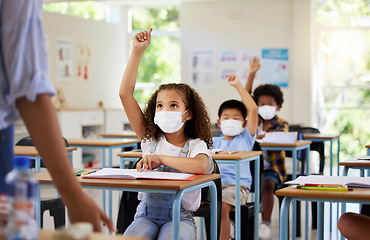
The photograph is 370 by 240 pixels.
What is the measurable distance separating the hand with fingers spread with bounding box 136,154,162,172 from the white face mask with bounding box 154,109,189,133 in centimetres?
24

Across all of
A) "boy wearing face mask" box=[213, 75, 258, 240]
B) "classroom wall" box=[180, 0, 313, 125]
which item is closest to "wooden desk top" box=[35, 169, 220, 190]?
"boy wearing face mask" box=[213, 75, 258, 240]

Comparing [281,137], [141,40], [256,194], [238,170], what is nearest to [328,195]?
[141,40]

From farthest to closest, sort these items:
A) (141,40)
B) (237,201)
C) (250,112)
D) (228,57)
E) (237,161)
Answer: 1. (228,57)
2. (250,112)
3. (237,201)
4. (237,161)
5. (141,40)

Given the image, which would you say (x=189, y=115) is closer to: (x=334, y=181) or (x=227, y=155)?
(x=227, y=155)

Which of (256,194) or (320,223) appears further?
(256,194)

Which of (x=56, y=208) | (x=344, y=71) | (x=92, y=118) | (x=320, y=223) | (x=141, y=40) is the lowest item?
(x=56, y=208)

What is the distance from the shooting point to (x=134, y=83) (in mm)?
2594

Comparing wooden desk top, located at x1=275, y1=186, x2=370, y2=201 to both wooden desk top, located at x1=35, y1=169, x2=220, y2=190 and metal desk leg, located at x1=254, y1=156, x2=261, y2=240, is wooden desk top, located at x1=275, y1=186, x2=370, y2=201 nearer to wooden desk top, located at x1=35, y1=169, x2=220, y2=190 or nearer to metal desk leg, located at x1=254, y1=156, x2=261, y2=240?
wooden desk top, located at x1=35, y1=169, x2=220, y2=190

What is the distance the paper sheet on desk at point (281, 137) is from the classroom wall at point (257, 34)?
4.24 metres

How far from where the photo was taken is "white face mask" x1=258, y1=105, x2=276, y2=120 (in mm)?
4855

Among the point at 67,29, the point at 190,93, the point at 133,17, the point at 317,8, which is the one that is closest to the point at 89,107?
the point at 67,29

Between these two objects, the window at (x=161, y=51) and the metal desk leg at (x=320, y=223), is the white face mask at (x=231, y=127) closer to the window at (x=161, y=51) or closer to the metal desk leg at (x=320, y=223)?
the metal desk leg at (x=320, y=223)

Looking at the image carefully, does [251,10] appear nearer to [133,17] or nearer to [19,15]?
[133,17]

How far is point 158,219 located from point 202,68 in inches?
258
